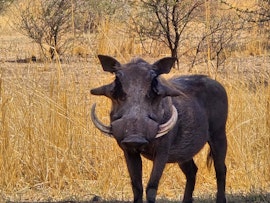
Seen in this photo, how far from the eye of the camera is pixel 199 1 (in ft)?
42.9

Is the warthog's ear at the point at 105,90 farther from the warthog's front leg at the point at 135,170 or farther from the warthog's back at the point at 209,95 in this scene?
the warthog's back at the point at 209,95

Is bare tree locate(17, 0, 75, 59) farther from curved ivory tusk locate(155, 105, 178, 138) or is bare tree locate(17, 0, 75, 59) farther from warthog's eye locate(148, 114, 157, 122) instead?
warthog's eye locate(148, 114, 157, 122)

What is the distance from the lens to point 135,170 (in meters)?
5.49

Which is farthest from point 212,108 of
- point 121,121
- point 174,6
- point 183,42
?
point 183,42

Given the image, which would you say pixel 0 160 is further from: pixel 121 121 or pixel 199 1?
pixel 199 1

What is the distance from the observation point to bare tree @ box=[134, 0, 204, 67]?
512 inches

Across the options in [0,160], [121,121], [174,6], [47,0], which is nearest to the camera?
[121,121]

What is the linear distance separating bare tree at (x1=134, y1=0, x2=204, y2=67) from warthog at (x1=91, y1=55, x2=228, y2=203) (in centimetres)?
639

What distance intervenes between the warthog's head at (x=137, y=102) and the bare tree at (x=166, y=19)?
7.57 metres

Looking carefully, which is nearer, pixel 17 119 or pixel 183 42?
pixel 17 119

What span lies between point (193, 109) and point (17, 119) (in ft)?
7.85

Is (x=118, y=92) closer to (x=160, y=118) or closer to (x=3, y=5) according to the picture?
(x=160, y=118)

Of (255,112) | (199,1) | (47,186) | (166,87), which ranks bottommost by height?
(47,186)

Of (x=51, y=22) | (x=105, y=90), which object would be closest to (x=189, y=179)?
(x=105, y=90)
